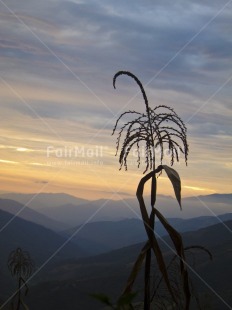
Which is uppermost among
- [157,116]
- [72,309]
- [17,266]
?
[157,116]

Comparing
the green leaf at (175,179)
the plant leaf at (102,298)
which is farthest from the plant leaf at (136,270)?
the plant leaf at (102,298)

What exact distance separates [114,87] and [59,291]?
614ft

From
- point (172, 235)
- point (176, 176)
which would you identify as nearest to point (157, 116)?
point (176, 176)

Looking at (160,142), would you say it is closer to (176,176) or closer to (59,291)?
(176,176)

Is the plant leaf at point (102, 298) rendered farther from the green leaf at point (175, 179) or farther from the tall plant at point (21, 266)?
the tall plant at point (21, 266)

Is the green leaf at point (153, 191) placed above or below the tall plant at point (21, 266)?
above

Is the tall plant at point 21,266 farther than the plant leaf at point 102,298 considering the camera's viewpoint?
Yes

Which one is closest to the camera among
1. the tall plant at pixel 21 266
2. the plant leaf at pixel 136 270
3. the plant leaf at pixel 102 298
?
the plant leaf at pixel 102 298

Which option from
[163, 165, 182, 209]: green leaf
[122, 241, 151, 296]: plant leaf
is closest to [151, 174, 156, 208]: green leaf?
[163, 165, 182, 209]: green leaf

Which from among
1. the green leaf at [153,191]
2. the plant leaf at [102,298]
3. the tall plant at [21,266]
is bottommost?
the tall plant at [21,266]

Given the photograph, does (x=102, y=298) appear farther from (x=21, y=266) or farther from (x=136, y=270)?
(x=21, y=266)

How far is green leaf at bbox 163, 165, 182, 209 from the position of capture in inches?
117

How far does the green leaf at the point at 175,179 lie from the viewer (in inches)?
117

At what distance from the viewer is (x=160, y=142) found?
3.19 m
